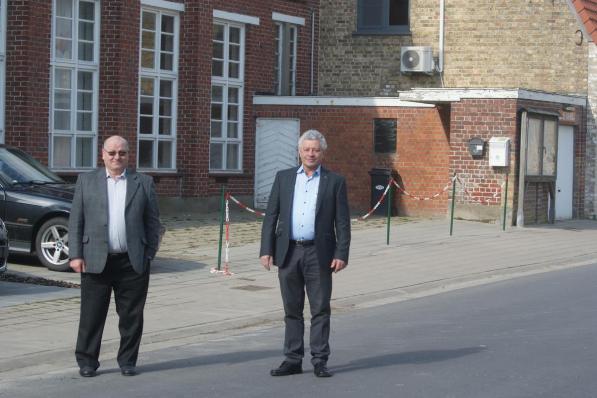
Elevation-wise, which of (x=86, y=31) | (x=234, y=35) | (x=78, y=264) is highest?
(x=234, y=35)

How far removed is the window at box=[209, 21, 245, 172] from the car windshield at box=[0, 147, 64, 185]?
1110cm

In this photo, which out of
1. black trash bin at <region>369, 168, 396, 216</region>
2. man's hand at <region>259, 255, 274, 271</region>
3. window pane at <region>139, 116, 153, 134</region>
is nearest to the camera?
man's hand at <region>259, 255, 274, 271</region>

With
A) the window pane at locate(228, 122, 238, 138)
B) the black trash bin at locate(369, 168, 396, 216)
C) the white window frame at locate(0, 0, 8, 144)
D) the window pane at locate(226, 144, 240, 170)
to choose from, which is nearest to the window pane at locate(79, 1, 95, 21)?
the white window frame at locate(0, 0, 8, 144)

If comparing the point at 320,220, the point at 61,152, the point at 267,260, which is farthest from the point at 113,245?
the point at 61,152

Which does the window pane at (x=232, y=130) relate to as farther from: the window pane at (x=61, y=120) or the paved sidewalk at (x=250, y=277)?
the window pane at (x=61, y=120)

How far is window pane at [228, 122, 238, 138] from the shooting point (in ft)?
96.7

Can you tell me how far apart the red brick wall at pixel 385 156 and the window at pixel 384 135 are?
12 centimetres

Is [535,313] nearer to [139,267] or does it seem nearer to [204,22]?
[139,267]

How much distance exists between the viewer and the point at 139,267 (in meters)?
9.51

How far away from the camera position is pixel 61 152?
2517 centimetres

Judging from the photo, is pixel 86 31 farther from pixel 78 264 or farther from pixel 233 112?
pixel 78 264

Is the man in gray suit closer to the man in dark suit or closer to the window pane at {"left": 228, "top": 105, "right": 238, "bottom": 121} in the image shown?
the man in dark suit

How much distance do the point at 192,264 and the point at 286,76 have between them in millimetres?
14153

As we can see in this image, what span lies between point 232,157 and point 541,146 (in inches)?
280
